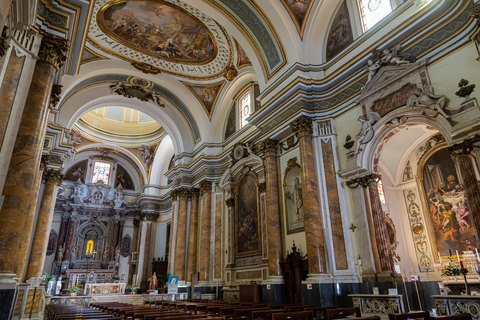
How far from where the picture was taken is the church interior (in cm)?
690

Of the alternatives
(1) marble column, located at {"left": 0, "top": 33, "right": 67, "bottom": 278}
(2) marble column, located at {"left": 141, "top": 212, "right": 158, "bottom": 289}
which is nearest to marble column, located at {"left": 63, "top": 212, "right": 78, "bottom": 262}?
(2) marble column, located at {"left": 141, "top": 212, "right": 158, "bottom": 289}

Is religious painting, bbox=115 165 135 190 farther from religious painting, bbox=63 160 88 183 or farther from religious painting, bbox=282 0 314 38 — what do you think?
religious painting, bbox=282 0 314 38

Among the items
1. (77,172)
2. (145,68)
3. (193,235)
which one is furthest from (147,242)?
(145,68)

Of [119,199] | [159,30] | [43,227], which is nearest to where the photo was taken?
[43,227]

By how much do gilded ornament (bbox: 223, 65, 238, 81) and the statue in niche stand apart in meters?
15.0

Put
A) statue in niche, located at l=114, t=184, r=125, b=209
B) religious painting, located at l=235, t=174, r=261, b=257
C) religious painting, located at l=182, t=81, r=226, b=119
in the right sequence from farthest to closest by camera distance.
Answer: statue in niche, located at l=114, t=184, r=125, b=209 → religious painting, located at l=182, t=81, r=226, b=119 → religious painting, located at l=235, t=174, r=261, b=257

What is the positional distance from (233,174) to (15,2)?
466 inches

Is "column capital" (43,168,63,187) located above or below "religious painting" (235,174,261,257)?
above

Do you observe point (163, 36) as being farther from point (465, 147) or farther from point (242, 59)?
point (465, 147)

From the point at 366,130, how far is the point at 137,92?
526 inches

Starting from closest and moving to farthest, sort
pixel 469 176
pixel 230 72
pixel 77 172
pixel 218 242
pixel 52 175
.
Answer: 1. pixel 469 176
2. pixel 52 175
3. pixel 218 242
4. pixel 230 72
5. pixel 77 172

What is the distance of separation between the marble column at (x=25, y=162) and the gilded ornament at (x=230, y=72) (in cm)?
983

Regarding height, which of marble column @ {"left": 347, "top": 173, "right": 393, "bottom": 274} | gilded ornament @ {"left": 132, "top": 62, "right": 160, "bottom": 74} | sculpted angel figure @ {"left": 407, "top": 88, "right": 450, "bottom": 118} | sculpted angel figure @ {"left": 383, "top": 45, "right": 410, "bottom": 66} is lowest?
marble column @ {"left": 347, "top": 173, "right": 393, "bottom": 274}

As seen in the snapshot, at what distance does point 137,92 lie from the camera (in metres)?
18.4
